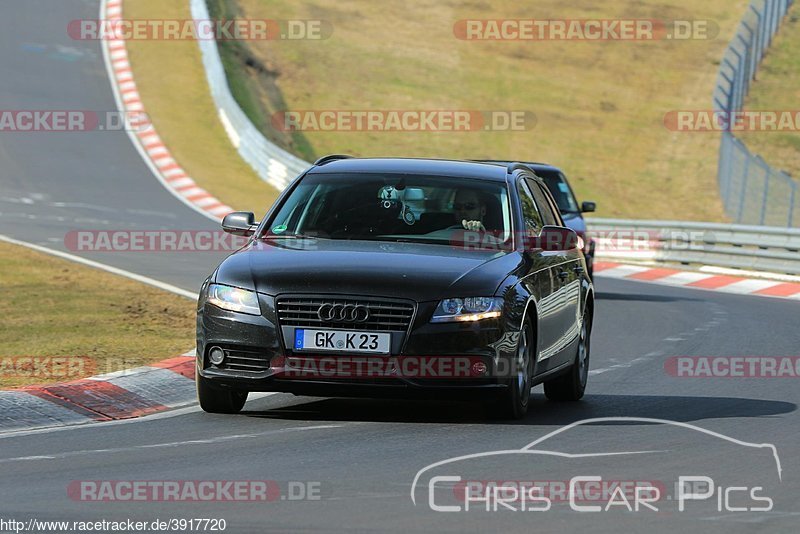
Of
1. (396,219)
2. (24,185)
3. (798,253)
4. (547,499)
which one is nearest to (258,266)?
(396,219)

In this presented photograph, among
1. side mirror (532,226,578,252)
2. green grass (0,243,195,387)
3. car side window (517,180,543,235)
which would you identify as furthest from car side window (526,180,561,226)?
green grass (0,243,195,387)

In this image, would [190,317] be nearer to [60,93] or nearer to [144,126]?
[144,126]

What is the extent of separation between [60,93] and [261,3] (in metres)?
18.9

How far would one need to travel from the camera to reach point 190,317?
15.9 m

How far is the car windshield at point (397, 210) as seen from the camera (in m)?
10.7

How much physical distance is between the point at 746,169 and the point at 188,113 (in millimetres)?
14150

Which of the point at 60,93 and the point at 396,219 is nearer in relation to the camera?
the point at 396,219

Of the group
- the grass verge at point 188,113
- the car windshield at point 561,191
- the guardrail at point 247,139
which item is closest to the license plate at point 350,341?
the car windshield at point 561,191

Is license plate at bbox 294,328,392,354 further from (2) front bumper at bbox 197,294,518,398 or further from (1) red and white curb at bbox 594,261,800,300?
(1) red and white curb at bbox 594,261,800,300

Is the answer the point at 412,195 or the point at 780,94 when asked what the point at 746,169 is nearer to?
the point at 780,94

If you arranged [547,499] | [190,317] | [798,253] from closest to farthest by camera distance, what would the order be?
[547,499], [190,317], [798,253]

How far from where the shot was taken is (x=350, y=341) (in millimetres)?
9508

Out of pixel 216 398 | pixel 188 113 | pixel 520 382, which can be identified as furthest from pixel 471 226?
pixel 188 113

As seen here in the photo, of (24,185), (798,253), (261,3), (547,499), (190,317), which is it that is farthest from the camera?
(261,3)
